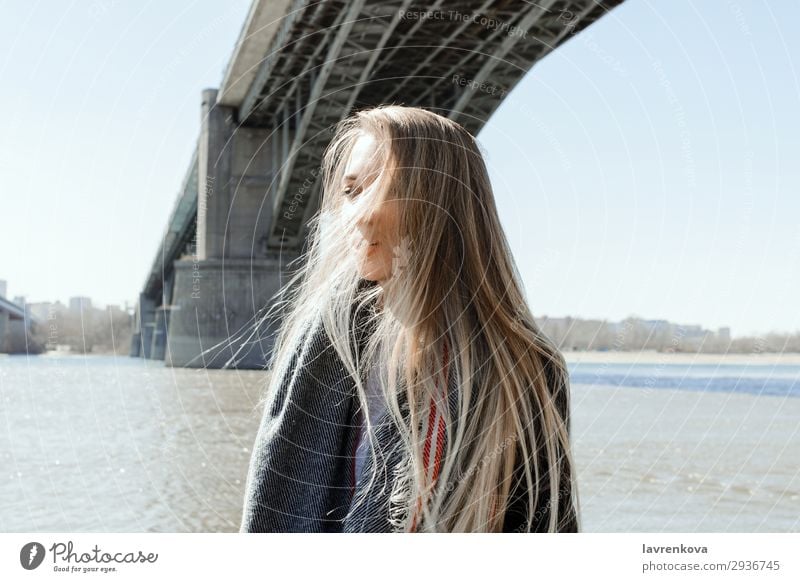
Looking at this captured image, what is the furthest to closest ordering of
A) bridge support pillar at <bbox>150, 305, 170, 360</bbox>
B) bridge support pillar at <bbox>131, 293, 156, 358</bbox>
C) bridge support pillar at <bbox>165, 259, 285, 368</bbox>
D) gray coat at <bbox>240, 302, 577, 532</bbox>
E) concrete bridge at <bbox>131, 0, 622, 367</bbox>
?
bridge support pillar at <bbox>131, 293, 156, 358</bbox>
bridge support pillar at <bbox>150, 305, 170, 360</bbox>
bridge support pillar at <bbox>165, 259, 285, 368</bbox>
concrete bridge at <bbox>131, 0, 622, 367</bbox>
gray coat at <bbox>240, 302, 577, 532</bbox>

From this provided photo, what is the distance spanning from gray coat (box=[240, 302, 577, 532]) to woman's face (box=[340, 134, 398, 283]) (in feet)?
0.42

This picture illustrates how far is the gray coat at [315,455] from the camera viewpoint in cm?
136

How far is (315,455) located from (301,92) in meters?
18.2

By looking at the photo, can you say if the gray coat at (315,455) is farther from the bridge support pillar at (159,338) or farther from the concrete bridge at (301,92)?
the bridge support pillar at (159,338)

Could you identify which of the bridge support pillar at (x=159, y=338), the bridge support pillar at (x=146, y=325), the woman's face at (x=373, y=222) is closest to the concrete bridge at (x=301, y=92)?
the woman's face at (x=373, y=222)

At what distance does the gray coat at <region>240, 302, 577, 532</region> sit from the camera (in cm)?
136

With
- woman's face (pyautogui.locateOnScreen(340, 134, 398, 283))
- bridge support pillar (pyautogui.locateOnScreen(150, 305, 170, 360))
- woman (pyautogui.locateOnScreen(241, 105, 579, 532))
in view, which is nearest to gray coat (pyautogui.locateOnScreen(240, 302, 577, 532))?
woman (pyautogui.locateOnScreen(241, 105, 579, 532))

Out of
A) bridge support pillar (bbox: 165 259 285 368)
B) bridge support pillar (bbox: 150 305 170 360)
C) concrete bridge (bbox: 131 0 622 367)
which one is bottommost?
bridge support pillar (bbox: 150 305 170 360)

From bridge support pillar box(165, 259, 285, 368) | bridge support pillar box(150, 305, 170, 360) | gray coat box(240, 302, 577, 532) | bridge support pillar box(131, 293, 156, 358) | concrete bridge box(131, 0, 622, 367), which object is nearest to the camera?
gray coat box(240, 302, 577, 532)

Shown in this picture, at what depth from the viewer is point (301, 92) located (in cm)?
1903

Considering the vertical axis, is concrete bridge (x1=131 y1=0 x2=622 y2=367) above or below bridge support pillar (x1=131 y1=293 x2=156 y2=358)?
above

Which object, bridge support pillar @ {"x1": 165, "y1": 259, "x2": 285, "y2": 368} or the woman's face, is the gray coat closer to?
the woman's face

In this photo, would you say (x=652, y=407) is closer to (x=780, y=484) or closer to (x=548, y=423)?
(x=780, y=484)
